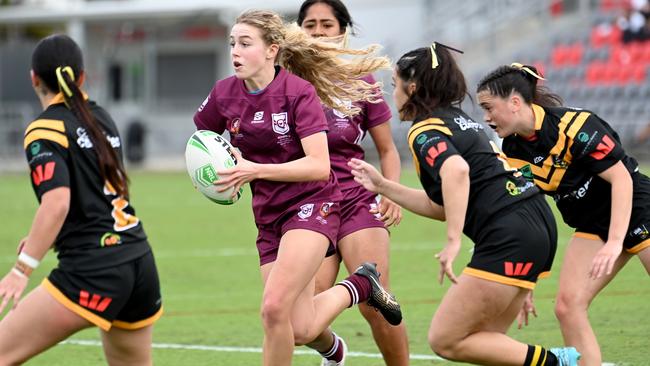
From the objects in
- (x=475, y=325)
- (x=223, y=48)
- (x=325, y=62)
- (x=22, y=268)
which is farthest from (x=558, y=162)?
(x=223, y=48)

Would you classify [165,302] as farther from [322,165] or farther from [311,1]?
[322,165]

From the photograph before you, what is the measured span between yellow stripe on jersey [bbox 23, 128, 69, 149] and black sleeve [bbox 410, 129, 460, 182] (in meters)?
1.71

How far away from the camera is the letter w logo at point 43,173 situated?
5051 mm

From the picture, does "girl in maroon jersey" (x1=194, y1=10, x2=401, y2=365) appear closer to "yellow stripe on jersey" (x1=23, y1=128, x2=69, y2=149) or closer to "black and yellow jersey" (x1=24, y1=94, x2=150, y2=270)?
"black and yellow jersey" (x1=24, y1=94, x2=150, y2=270)

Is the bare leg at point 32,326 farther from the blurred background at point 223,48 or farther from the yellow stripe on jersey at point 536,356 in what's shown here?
the blurred background at point 223,48

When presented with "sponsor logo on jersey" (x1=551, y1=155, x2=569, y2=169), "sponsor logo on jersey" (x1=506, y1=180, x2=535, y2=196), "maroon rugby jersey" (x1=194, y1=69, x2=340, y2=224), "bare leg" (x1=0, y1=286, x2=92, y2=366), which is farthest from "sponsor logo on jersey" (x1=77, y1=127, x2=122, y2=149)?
"sponsor logo on jersey" (x1=551, y1=155, x2=569, y2=169)

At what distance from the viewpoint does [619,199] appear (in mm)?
6012

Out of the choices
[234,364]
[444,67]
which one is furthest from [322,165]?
[234,364]

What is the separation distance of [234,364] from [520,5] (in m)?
22.4

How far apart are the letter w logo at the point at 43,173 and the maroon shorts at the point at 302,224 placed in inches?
56.8

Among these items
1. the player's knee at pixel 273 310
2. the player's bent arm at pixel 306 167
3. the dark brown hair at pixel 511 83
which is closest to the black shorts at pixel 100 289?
the player's knee at pixel 273 310

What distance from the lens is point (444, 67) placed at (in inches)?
232

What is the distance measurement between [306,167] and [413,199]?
1.90 feet

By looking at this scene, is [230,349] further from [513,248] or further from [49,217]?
[49,217]
